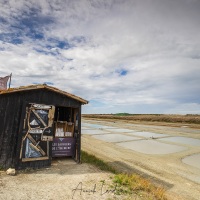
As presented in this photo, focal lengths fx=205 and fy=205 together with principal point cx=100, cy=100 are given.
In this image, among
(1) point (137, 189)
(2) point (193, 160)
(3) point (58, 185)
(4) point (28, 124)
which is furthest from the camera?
(2) point (193, 160)

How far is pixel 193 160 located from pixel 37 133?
458 inches

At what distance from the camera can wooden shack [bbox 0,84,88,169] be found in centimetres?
974

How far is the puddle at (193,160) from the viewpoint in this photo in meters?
14.2

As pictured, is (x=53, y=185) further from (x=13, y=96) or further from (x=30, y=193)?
(x=13, y=96)

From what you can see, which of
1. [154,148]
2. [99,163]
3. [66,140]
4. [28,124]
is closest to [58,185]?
[28,124]

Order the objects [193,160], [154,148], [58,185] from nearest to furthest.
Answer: [58,185] < [193,160] < [154,148]

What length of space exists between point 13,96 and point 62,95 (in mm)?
2596

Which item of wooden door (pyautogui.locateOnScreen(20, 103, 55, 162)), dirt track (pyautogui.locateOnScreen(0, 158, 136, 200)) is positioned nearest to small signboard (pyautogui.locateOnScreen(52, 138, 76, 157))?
wooden door (pyautogui.locateOnScreen(20, 103, 55, 162))

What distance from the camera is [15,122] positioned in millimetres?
9953

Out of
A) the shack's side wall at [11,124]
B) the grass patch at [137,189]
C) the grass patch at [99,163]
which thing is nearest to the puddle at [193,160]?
the grass patch at [99,163]

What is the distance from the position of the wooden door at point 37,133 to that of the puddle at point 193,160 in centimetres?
986

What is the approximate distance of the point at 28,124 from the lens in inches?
403

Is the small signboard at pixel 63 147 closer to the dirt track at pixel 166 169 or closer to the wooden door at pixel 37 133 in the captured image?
the wooden door at pixel 37 133

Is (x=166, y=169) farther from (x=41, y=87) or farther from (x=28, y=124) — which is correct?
(x=41, y=87)
